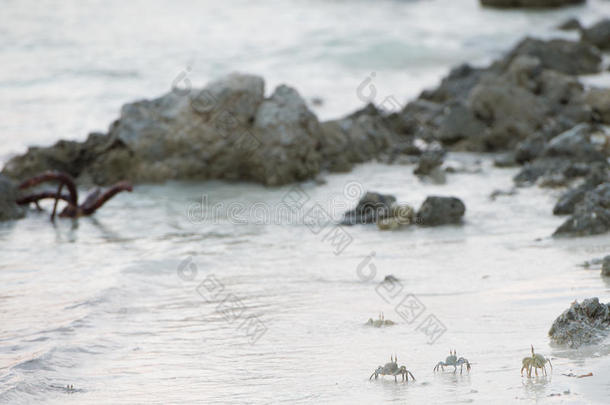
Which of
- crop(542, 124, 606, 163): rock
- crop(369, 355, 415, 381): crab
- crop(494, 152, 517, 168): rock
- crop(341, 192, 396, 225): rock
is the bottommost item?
crop(369, 355, 415, 381): crab

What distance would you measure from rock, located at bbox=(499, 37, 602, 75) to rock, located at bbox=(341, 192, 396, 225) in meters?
7.23

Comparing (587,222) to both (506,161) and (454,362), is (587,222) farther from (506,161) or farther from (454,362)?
Answer: (506,161)

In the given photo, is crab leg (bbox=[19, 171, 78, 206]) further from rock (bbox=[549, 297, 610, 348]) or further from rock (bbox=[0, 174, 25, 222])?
rock (bbox=[549, 297, 610, 348])

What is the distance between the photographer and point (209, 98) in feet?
31.1

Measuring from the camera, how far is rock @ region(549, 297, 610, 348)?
395 cm

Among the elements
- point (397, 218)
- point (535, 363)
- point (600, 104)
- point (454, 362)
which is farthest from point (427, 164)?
point (535, 363)

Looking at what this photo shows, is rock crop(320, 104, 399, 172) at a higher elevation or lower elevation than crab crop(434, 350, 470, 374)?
higher

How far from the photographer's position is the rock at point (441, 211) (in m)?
7.29

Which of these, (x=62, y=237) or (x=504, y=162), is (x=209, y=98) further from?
(x=504, y=162)

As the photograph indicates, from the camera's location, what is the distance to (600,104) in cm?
1107

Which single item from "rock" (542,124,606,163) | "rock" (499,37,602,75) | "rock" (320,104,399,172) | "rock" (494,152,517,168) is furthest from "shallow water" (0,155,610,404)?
"rock" (499,37,602,75)

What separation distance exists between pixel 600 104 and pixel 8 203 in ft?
25.6

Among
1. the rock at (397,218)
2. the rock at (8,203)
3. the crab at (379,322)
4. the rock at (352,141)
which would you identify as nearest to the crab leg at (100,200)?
the rock at (8,203)

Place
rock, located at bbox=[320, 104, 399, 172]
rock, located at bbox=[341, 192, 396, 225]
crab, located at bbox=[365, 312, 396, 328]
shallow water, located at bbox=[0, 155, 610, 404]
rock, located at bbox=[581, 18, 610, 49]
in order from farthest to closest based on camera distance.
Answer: rock, located at bbox=[581, 18, 610, 49], rock, located at bbox=[320, 104, 399, 172], rock, located at bbox=[341, 192, 396, 225], crab, located at bbox=[365, 312, 396, 328], shallow water, located at bbox=[0, 155, 610, 404]
